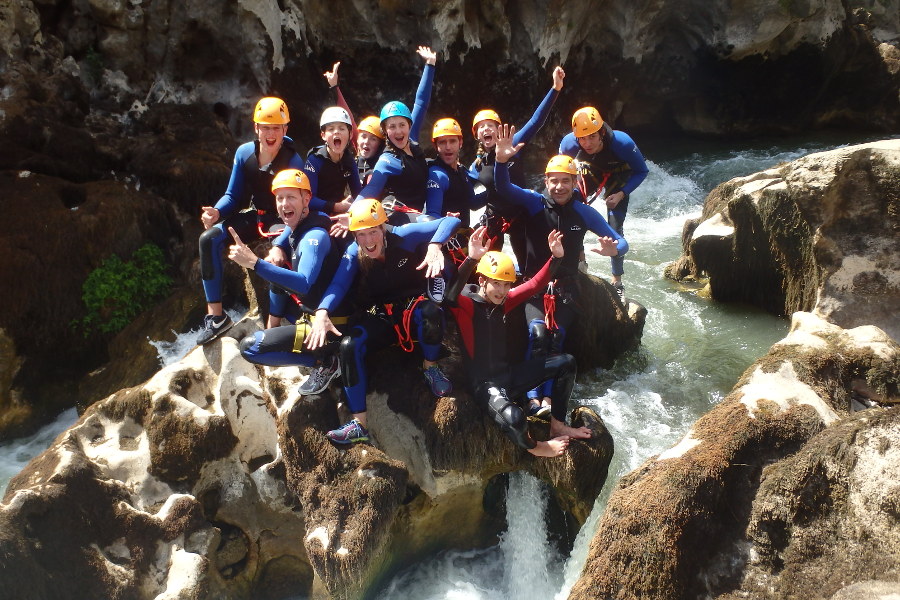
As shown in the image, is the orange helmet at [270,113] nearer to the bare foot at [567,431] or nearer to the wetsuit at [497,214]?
the wetsuit at [497,214]

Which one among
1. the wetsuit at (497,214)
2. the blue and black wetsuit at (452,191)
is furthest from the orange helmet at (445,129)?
the wetsuit at (497,214)

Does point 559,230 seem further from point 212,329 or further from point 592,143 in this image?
point 212,329

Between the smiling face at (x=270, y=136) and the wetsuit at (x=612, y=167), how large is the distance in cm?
298

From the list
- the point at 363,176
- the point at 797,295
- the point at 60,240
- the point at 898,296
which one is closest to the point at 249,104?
the point at 60,240

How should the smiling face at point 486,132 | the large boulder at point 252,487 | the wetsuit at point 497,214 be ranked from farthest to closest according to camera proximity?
the smiling face at point 486,132
the wetsuit at point 497,214
the large boulder at point 252,487

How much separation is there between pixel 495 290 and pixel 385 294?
0.90 m

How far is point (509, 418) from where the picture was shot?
4648mm

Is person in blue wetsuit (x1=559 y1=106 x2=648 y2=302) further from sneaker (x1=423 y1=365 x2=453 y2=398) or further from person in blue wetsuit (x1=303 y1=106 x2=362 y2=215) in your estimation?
sneaker (x1=423 y1=365 x2=453 y2=398)

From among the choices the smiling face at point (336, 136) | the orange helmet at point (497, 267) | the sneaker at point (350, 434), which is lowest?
the sneaker at point (350, 434)

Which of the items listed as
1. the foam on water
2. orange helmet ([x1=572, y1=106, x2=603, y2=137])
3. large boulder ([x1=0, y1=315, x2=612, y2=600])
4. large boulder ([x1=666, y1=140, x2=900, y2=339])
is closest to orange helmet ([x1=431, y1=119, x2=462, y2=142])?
orange helmet ([x1=572, y1=106, x2=603, y2=137])

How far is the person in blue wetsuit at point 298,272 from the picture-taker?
4.75 m

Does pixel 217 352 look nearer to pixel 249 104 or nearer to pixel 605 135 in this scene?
pixel 605 135

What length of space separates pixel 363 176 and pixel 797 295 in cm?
520

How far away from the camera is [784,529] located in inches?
145
